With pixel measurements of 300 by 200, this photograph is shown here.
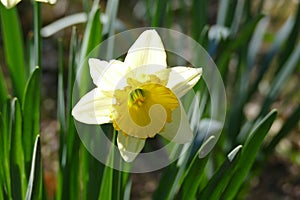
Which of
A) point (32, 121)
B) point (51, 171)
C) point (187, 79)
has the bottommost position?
point (51, 171)

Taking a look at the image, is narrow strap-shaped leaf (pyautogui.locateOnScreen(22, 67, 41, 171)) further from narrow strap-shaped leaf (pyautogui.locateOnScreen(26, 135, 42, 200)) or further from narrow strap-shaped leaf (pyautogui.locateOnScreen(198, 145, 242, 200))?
narrow strap-shaped leaf (pyautogui.locateOnScreen(198, 145, 242, 200))

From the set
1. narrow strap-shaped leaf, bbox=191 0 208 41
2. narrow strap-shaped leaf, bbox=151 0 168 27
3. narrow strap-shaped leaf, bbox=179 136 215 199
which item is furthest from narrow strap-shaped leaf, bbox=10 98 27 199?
narrow strap-shaped leaf, bbox=191 0 208 41

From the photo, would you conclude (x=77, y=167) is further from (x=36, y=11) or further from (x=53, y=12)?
(x=53, y=12)

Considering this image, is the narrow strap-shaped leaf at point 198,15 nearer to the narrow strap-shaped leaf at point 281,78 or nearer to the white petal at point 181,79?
the narrow strap-shaped leaf at point 281,78

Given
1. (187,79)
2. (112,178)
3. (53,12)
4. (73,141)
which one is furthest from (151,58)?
(53,12)

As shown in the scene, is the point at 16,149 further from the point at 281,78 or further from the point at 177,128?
the point at 281,78
